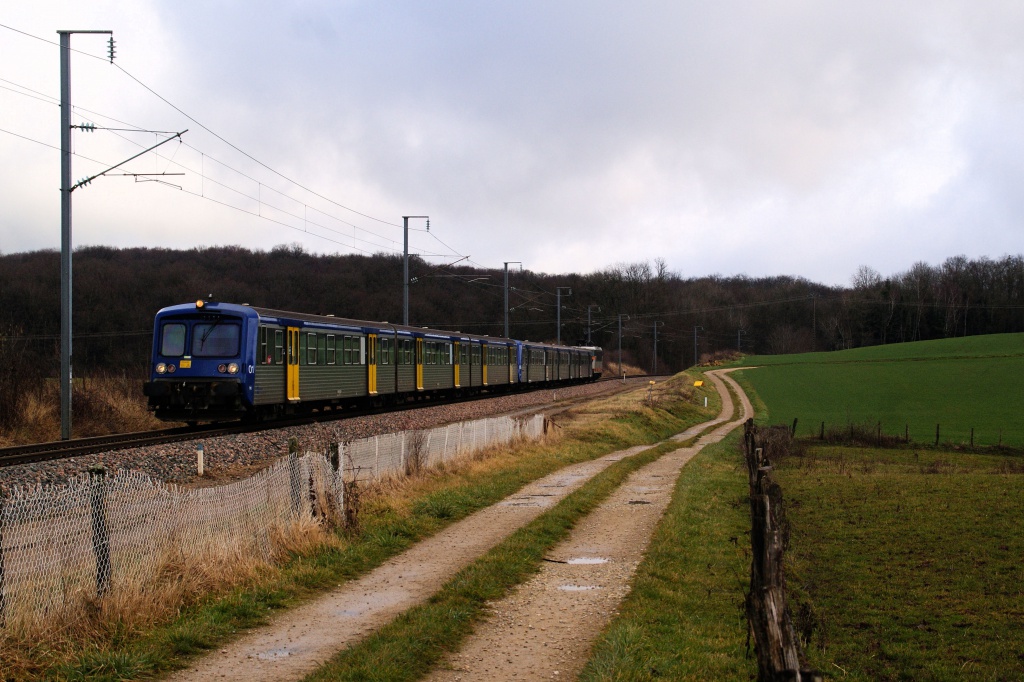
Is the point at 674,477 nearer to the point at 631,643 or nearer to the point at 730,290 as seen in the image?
the point at 631,643

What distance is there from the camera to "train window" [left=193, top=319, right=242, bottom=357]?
22969 mm

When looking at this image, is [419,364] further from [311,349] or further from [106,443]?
[106,443]

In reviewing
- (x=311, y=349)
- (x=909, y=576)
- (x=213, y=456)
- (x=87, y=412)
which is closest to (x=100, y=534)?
(x=909, y=576)

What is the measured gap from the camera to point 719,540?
13383mm

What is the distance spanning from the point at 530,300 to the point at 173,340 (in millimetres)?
47444

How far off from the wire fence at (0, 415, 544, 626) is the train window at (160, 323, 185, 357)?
490 inches

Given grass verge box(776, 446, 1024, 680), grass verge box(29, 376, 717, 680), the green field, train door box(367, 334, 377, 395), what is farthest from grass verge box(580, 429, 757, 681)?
the green field

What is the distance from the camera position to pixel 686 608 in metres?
9.22

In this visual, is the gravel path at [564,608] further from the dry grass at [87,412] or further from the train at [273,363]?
the dry grass at [87,412]

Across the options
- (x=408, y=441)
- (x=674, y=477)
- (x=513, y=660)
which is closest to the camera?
(x=513, y=660)

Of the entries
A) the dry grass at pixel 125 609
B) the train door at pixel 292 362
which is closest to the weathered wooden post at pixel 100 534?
the dry grass at pixel 125 609

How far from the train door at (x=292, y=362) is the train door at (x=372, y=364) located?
6.00 meters

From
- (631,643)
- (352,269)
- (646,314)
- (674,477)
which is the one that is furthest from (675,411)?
(646,314)

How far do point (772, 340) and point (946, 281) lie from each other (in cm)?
2733
